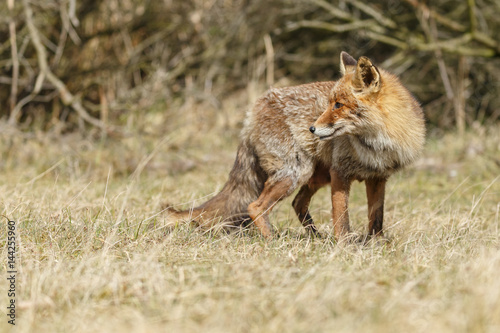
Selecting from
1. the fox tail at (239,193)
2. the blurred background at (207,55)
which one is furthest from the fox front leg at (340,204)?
the blurred background at (207,55)

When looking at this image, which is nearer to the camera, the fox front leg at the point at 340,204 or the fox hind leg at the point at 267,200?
the fox front leg at the point at 340,204

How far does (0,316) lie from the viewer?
2936 mm

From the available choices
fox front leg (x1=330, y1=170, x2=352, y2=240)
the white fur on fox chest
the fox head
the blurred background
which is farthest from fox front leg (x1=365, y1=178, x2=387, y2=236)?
the blurred background

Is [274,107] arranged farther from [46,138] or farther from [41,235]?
[46,138]

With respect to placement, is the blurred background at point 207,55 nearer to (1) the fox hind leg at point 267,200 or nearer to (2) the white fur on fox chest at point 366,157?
(1) the fox hind leg at point 267,200

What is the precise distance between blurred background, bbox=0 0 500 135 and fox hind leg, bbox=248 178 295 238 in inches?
198

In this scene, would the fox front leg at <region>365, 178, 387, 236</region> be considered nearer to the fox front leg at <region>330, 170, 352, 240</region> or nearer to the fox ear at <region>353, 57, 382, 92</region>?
the fox front leg at <region>330, 170, 352, 240</region>

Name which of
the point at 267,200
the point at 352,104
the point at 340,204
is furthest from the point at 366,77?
the point at 267,200

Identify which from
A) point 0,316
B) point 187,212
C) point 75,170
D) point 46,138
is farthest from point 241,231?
point 46,138

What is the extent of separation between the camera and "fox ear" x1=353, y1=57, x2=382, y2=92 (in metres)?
4.52

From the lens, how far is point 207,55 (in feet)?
37.4

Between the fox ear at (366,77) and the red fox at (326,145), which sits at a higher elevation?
the fox ear at (366,77)

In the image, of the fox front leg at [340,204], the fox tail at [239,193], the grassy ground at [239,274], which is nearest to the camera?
the grassy ground at [239,274]

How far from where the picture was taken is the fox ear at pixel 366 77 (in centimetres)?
452
